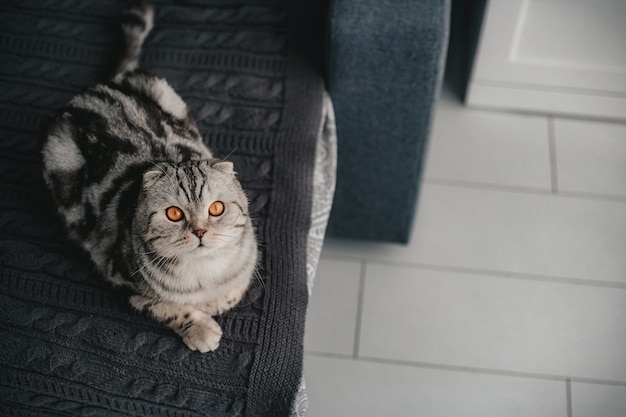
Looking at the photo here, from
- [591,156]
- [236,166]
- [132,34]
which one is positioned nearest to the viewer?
[236,166]

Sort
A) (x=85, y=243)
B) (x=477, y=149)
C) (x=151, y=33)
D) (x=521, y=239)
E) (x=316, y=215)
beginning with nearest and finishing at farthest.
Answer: (x=85, y=243), (x=316, y=215), (x=151, y=33), (x=521, y=239), (x=477, y=149)

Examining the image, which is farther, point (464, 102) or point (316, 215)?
point (464, 102)

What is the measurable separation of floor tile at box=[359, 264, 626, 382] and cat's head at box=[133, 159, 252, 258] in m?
0.70

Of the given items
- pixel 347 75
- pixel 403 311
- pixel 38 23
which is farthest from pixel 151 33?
pixel 403 311

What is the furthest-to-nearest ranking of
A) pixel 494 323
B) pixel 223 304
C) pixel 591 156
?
pixel 591 156 < pixel 494 323 < pixel 223 304

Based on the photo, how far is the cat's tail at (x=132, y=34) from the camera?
1.39 meters

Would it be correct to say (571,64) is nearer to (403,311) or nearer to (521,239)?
(521,239)

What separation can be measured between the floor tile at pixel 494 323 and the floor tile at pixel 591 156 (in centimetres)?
32

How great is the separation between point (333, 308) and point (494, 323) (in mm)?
403

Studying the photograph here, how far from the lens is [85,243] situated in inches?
46.7

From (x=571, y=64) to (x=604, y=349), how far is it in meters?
0.77

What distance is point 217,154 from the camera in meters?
1.31

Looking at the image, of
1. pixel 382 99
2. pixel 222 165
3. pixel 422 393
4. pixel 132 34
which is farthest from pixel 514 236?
pixel 132 34

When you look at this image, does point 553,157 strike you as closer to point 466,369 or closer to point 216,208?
point 466,369
